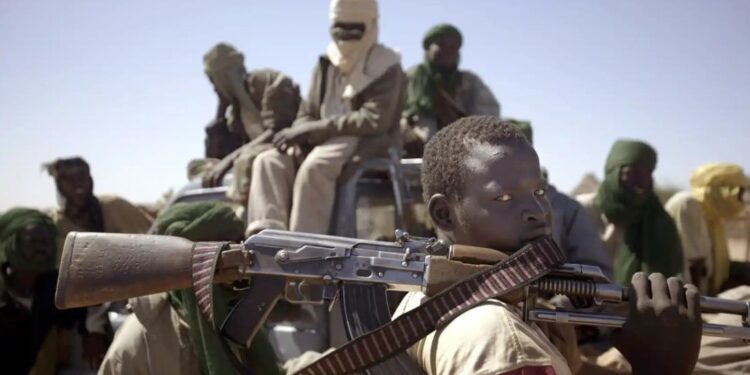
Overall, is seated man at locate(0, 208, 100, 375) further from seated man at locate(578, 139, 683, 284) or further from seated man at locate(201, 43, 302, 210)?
seated man at locate(578, 139, 683, 284)

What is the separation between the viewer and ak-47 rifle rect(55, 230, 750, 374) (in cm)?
161

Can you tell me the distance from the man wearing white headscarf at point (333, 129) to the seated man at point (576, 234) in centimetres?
94

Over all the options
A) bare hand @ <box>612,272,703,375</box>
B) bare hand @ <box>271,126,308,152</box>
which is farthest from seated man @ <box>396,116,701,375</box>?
bare hand @ <box>271,126,308,152</box>

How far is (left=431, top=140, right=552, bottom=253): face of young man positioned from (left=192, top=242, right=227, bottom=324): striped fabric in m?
0.61

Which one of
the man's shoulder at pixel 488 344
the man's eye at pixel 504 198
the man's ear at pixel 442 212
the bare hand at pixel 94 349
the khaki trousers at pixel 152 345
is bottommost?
the bare hand at pixel 94 349

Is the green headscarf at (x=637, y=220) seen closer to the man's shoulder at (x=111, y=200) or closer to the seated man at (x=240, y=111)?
the seated man at (x=240, y=111)

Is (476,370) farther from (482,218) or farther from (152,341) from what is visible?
(152,341)

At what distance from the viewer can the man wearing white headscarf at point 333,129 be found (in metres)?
Answer: 4.52

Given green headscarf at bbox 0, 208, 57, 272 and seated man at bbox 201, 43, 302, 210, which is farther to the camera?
seated man at bbox 201, 43, 302, 210

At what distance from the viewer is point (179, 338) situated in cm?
289

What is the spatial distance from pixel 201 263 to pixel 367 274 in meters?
0.42

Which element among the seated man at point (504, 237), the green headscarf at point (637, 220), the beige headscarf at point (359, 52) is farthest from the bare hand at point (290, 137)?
the seated man at point (504, 237)

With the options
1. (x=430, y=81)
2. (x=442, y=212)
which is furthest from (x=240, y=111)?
(x=442, y=212)

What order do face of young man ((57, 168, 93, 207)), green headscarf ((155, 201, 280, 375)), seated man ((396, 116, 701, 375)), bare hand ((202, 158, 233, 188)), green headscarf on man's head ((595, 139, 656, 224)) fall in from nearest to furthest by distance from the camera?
seated man ((396, 116, 701, 375)) < green headscarf ((155, 201, 280, 375)) < bare hand ((202, 158, 233, 188)) < green headscarf on man's head ((595, 139, 656, 224)) < face of young man ((57, 168, 93, 207))
